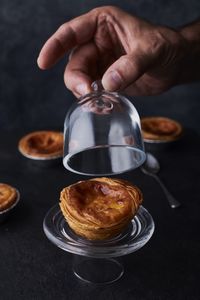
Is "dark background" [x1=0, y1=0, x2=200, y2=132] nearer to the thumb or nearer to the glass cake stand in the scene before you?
the thumb

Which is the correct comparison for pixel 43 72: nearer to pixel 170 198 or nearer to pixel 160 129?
pixel 160 129

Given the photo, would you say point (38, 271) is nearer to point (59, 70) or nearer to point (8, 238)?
point (8, 238)

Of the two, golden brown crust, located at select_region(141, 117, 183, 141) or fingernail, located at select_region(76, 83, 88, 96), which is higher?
fingernail, located at select_region(76, 83, 88, 96)


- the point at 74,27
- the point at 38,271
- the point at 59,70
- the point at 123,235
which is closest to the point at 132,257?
the point at 123,235

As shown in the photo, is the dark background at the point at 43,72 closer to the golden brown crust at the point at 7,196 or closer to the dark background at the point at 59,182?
the dark background at the point at 59,182

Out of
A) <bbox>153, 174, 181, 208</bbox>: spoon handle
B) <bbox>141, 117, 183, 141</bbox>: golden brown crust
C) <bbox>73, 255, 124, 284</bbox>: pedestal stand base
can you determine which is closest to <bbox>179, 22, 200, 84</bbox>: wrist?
<bbox>141, 117, 183, 141</bbox>: golden brown crust

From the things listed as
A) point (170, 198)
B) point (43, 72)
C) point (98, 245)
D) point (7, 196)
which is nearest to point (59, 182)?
point (7, 196)
